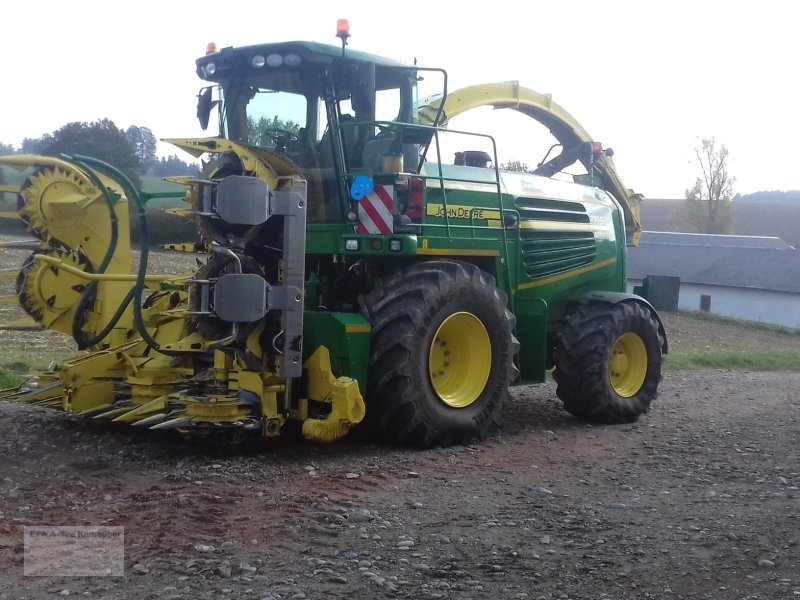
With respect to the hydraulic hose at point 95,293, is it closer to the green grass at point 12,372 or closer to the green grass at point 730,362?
the green grass at point 12,372

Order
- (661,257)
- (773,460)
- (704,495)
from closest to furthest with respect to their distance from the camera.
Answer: (704,495) → (773,460) → (661,257)

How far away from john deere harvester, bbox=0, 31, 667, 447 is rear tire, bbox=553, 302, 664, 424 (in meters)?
0.03

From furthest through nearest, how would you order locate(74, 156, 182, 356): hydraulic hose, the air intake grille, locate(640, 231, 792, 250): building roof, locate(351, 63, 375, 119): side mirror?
locate(640, 231, 792, 250): building roof → the air intake grille → locate(351, 63, 375, 119): side mirror → locate(74, 156, 182, 356): hydraulic hose

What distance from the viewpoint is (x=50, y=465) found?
6422 mm

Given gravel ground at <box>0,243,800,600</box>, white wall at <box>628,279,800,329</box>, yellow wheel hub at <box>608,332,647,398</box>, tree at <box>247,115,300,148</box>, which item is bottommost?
white wall at <box>628,279,800,329</box>

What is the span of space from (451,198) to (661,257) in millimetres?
47895

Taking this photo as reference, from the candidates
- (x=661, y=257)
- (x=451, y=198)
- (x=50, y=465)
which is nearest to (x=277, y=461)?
(x=50, y=465)

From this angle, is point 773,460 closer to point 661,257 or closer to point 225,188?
point 225,188

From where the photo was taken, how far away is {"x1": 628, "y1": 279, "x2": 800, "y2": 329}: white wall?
149 ft

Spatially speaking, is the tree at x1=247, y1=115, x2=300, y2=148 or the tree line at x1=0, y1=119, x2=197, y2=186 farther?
the tree line at x1=0, y1=119, x2=197, y2=186

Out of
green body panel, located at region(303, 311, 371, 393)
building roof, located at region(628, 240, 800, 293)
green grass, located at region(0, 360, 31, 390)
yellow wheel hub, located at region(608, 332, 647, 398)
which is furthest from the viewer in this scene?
building roof, located at region(628, 240, 800, 293)

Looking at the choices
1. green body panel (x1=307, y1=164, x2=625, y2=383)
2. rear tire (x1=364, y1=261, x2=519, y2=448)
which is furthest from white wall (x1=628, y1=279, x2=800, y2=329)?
rear tire (x1=364, y1=261, x2=519, y2=448)

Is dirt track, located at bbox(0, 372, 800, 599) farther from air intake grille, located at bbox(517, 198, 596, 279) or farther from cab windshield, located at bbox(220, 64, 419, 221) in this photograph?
cab windshield, located at bbox(220, 64, 419, 221)

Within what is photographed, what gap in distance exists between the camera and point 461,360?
25.7 ft
